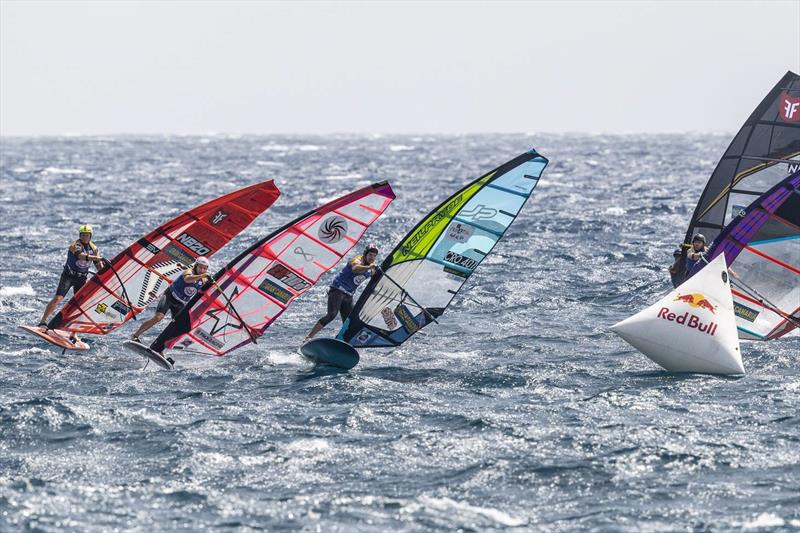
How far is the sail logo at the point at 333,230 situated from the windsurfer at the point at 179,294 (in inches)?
84.1

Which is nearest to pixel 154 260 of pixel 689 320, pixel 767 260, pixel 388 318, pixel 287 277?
pixel 287 277

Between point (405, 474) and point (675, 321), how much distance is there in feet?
23.6

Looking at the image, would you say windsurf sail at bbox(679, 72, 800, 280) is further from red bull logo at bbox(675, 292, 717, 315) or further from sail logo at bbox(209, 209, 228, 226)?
sail logo at bbox(209, 209, 228, 226)

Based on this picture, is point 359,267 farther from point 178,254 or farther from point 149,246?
point 149,246

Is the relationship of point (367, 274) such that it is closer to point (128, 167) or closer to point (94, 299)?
point (94, 299)

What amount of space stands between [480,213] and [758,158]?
8247mm

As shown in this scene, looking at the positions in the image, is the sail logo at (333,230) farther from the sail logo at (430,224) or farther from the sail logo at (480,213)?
the sail logo at (480,213)

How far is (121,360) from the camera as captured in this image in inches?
805

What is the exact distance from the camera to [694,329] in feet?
62.4

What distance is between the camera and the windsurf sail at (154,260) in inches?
860

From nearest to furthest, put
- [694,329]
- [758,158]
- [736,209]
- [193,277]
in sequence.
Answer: [694,329] → [193,277] → [758,158] → [736,209]

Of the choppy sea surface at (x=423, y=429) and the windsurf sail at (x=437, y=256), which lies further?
the windsurf sail at (x=437, y=256)

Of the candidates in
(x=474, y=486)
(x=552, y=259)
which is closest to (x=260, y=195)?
(x=474, y=486)

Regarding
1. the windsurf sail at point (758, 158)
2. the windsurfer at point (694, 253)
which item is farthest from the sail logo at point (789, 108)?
the windsurfer at point (694, 253)
